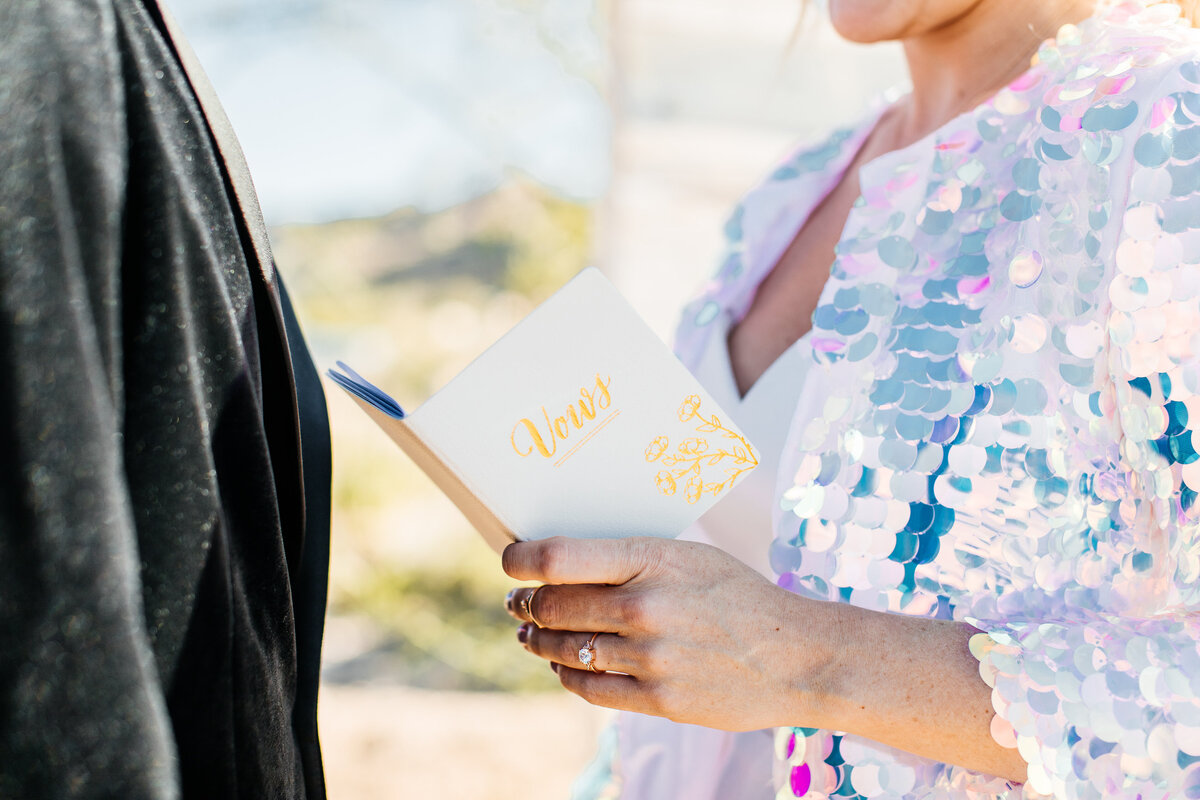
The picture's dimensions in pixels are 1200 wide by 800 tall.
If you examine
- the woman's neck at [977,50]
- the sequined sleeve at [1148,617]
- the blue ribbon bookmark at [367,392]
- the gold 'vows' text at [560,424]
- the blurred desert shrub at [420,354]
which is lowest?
the blurred desert shrub at [420,354]

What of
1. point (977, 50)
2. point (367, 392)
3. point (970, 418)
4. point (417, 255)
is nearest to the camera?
point (367, 392)

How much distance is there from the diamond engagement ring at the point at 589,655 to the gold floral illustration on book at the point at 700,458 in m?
0.12

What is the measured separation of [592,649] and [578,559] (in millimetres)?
87

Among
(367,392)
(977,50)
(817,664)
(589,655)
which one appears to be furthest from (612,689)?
(977,50)

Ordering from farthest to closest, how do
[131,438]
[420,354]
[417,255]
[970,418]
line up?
[417,255]
[420,354]
[970,418]
[131,438]

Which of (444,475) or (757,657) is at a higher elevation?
(444,475)

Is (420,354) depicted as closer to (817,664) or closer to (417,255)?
(417,255)

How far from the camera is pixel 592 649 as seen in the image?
659 millimetres

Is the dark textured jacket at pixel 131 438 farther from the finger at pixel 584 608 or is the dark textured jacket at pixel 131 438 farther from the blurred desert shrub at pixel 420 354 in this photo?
the blurred desert shrub at pixel 420 354

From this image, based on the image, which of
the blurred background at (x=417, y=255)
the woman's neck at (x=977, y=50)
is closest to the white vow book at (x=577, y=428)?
the woman's neck at (x=977, y=50)

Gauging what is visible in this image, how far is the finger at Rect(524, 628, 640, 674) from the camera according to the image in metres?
0.64

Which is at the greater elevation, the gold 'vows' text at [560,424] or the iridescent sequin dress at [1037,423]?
the gold 'vows' text at [560,424]

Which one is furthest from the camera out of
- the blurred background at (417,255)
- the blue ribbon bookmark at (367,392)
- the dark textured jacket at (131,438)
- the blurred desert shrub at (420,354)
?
the blurred desert shrub at (420,354)

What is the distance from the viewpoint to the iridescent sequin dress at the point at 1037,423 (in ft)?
2.03
